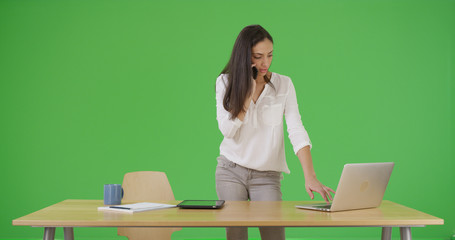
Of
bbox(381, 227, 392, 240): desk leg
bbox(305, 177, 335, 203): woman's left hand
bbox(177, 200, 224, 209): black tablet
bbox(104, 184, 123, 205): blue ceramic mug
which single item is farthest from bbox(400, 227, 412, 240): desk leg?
bbox(104, 184, 123, 205): blue ceramic mug

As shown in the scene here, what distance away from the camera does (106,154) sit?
4.81 metres

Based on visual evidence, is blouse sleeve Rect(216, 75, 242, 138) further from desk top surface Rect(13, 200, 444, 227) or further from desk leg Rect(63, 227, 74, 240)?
desk leg Rect(63, 227, 74, 240)

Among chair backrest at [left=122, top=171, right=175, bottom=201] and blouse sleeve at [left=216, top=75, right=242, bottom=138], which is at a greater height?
blouse sleeve at [left=216, top=75, right=242, bottom=138]

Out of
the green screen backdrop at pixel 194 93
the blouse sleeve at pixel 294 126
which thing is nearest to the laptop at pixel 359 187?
the blouse sleeve at pixel 294 126

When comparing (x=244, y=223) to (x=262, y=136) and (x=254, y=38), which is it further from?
(x=254, y=38)

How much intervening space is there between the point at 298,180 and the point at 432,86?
1.62m

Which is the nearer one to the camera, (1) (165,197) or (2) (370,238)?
(1) (165,197)

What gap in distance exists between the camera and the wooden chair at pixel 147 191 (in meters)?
2.65

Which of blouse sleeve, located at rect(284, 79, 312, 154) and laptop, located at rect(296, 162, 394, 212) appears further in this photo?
blouse sleeve, located at rect(284, 79, 312, 154)

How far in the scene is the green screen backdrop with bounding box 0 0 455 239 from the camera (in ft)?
15.8

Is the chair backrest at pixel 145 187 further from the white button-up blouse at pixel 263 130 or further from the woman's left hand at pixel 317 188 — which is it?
the woman's left hand at pixel 317 188

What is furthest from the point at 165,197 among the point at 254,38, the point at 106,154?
the point at 106,154

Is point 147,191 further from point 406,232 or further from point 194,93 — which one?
point 194,93

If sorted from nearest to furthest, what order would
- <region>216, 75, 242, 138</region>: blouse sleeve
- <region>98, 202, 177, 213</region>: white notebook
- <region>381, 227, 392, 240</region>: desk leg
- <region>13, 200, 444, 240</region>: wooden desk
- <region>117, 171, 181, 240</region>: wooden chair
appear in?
<region>13, 200, 444, 240</region>: wooden desk
<region>98, 202, 177, 213</region>: white notebook
<region>381, 227, 392, 240</region>: desk leg
<region>216, 75, 242, 138</region>: blouse sleeve
<region>117, 171, 181, 240</region>: wooden chair
